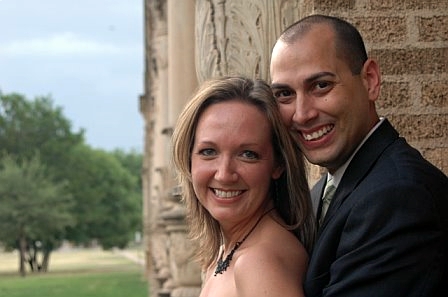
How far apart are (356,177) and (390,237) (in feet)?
1.10

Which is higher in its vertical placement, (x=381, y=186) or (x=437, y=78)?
(x=437, y=78)

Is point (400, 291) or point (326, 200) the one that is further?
point (326, 200)

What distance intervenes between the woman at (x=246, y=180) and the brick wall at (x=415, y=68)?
1.75 meters

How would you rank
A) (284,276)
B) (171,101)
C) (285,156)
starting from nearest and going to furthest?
(284,276) → (285,156) → (171,101)

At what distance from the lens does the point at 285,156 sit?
10.0ft

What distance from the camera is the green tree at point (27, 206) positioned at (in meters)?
62.2

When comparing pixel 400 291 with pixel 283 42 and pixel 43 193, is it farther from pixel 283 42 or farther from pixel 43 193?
pixel 43 193

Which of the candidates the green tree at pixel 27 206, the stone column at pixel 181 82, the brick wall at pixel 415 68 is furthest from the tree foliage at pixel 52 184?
the brick wall at pixel 415 68

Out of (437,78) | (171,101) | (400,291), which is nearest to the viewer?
(400,291)

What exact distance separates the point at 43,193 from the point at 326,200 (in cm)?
6049

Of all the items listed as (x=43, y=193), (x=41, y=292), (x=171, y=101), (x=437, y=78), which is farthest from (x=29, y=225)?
(x=437, y=78)

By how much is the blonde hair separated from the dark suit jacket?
333mm

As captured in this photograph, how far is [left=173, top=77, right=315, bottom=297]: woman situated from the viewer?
2.94m

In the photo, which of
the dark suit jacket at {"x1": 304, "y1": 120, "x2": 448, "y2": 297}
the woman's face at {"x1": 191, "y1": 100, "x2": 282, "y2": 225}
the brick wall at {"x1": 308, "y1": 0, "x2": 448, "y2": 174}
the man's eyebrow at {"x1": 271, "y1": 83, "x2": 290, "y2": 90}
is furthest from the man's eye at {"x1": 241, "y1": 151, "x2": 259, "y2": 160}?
the brick wall at {"x1": 308, "y1": 0, "x2": 448, "y2": 174}
